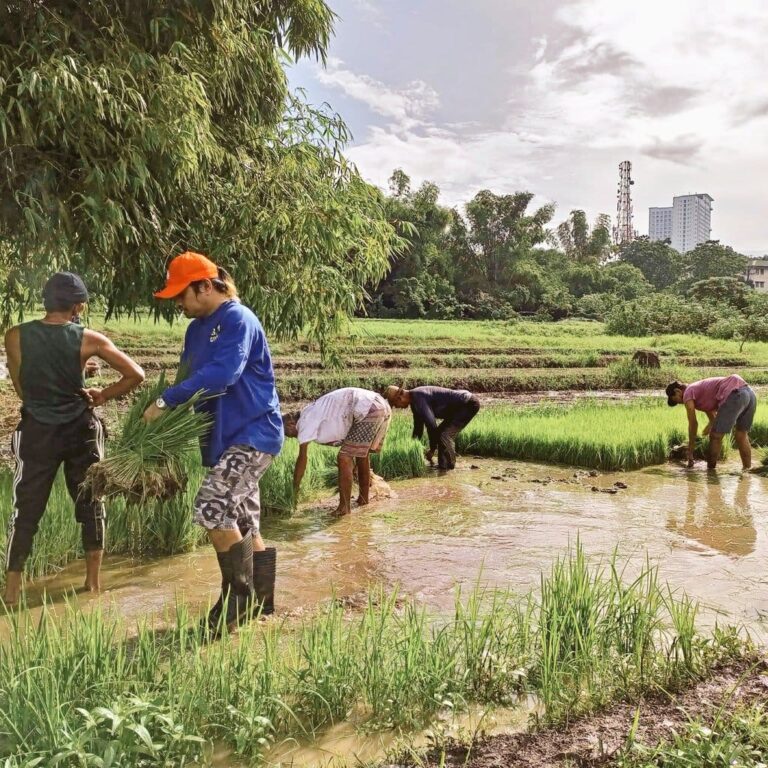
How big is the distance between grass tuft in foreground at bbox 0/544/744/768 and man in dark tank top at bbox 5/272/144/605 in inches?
33.7

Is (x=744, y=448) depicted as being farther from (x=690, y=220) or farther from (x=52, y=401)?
(x=690, y=220)

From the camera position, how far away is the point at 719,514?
18.9 ft

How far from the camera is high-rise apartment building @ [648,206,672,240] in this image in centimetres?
18400

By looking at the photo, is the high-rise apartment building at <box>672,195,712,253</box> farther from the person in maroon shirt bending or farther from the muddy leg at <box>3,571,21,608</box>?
the muddy leg at <box>3,571,21,608</box>

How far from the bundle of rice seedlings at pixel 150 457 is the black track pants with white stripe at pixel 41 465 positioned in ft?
0.62

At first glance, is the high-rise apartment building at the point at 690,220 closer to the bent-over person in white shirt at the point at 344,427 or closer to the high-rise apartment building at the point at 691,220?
the high-rise apartment building at the point at 691,220

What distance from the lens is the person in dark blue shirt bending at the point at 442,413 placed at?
6.96m

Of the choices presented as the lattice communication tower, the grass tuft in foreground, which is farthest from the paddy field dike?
the lattice communication tower

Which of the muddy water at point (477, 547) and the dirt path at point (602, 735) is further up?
the dirt path at point (602, 735)

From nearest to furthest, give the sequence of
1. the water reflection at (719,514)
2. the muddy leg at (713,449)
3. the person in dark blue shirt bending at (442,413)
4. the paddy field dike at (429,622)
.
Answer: the paddy field dike at (429,622), the water reflection at (719,514), the person in dark blue shirt bending at (442,413), the muddy leg at (713,449)

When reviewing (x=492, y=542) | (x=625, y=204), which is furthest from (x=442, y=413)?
(x=625, y=204)

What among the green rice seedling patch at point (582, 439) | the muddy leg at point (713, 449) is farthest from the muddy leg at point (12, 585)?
the muddy leg at point (713, 449)

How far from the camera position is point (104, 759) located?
5.93 feet

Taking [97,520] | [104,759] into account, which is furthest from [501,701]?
[97,520]
